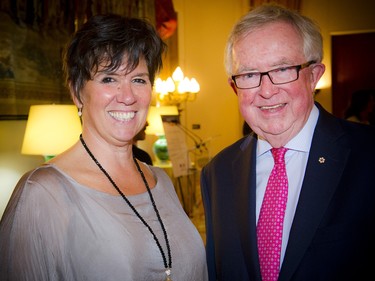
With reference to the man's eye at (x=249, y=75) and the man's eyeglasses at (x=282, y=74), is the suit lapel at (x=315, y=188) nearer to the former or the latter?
the man's eyeglasses at (x=282, y=74)

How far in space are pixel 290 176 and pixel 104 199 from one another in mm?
751

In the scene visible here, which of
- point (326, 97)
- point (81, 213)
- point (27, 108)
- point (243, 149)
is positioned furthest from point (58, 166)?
point (326, 97)

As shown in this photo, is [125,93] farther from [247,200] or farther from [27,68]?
[27,68]

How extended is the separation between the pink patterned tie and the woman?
11.1 inches

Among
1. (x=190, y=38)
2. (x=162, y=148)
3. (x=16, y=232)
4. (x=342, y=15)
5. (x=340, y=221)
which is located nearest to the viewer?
(x=16, y=232)

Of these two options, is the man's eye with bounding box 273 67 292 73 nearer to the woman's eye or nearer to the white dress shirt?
the white dress shirt

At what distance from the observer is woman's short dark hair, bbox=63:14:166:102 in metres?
1.32

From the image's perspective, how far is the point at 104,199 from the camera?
1312 millimetres

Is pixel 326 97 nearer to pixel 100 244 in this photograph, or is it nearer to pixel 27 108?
pixel 27 108

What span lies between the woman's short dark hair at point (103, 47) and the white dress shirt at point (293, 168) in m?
0.70

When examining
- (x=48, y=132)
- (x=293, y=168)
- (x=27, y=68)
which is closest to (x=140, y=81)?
(x=293, y=168)

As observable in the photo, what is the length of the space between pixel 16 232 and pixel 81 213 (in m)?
0.21

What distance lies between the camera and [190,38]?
8.49 meters

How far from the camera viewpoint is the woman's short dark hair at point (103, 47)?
4.34 ft
